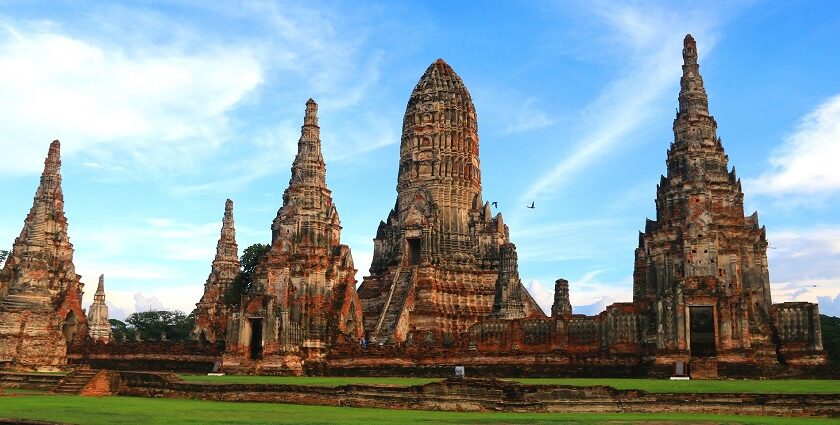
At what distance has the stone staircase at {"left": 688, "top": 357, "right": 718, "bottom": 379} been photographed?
26812 millimetres

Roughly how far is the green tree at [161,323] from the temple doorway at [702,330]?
55.3m

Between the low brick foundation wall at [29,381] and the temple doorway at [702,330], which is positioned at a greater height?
the temple doorway at [702,330]

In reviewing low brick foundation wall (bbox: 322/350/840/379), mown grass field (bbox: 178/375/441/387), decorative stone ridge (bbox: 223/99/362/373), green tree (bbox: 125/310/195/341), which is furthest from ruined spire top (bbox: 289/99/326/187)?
green tree (bbox: 125/310/195/341)

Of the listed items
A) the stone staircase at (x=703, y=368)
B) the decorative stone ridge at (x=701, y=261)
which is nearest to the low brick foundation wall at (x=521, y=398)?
the stone staircase at (x=703, y=368)

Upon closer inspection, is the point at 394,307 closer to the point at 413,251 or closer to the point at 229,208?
the point at 413,251

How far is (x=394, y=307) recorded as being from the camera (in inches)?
A: 1687

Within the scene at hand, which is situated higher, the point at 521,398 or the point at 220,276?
the point at 220,276

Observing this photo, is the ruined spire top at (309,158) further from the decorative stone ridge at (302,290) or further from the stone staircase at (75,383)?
the stone staircase at (75,383)

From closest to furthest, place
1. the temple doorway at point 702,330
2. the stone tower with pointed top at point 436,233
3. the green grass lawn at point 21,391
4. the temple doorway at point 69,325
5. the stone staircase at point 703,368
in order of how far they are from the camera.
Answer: the green grass lawn at point 21,391 → the stone staircase at point 703,368 → the temple doorway at point 702,330 → the stone tower with pointed top at point 436,233 → the temple doorway at point 69,325

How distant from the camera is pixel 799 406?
53.4 feet

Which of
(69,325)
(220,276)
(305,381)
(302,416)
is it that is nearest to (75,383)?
(305,381)

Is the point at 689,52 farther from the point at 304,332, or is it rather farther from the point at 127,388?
the point at 127,388

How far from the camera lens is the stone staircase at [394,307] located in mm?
41000

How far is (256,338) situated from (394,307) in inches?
377
